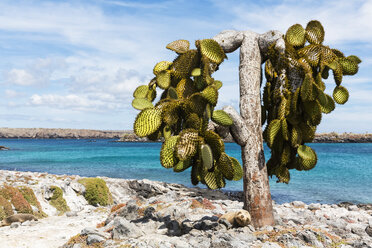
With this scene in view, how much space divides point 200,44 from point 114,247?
4136 mm

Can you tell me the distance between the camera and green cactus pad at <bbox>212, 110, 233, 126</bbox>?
239 inches

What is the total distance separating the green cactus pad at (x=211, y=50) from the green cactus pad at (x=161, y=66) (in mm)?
831

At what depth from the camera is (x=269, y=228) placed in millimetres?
6754

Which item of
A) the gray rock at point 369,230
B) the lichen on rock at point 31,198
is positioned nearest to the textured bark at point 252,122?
the gray rock at point 369,230

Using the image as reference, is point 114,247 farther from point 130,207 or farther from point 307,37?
point 307,37

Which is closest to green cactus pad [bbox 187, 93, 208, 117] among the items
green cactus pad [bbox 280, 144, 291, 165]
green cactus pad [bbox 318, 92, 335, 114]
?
green cactus pad [bbox 280, 144, 291, 165]

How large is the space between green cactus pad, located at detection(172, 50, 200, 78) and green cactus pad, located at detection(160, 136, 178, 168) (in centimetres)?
156

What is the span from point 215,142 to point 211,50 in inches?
73.1

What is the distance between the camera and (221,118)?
241 inches

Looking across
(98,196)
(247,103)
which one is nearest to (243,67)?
(247,103)

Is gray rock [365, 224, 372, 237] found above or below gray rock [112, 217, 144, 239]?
above

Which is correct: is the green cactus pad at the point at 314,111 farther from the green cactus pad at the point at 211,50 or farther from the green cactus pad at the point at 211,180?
the green cactus pad at the point at 211,180

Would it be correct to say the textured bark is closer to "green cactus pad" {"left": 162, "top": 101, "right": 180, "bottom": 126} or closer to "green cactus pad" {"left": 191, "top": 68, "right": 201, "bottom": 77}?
"green cactus pad" {"left": 191, "top": 68, "right": 201, "bottom": 77}

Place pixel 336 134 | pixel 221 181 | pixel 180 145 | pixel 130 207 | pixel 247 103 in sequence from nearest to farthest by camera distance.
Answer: pixel 180 145 → pixel 221 181 → pixel 247 103 → pixel 130 207 → pixel 336 134
